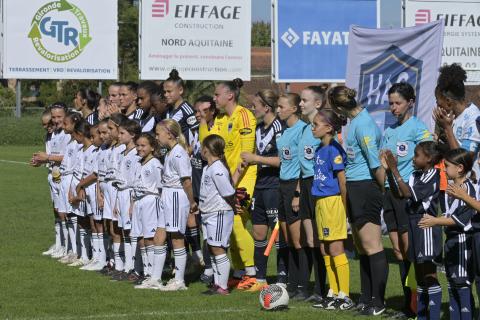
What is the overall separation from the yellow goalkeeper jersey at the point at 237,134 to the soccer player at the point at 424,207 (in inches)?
118

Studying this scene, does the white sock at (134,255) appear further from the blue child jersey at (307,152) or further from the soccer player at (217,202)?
the blue child jersey at (307,152)

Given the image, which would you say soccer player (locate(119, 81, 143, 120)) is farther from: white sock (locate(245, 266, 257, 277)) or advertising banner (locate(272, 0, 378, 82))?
advertising banner (locate(272, 0, 378, 82))

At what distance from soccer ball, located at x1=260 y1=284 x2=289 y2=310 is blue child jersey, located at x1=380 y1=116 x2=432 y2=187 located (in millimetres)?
1606

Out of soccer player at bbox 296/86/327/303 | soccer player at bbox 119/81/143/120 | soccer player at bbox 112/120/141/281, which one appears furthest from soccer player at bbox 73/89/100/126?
soccer player at bbox 296/86/327/303

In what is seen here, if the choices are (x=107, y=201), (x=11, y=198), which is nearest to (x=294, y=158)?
(x=107, y=201)

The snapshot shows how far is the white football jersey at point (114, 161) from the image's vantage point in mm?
12773

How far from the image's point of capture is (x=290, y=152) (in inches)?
438

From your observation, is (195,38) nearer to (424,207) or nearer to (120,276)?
(120,276)

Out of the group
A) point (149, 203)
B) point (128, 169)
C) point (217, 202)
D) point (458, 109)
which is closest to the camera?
point (458, 109)

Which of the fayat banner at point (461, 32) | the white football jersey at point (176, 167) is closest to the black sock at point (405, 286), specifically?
the white football jersey at point (176, 167)

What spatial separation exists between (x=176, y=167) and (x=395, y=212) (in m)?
2.74

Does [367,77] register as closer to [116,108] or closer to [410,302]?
[116,108]

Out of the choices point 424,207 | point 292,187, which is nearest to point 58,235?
point 292,187

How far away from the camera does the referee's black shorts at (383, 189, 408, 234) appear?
962cm
